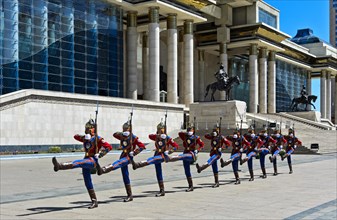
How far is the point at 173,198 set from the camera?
12.8 m

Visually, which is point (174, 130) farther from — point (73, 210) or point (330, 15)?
point (330, 15)

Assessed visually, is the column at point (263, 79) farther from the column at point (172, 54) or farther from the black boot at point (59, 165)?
the black boot at point (59, 165)

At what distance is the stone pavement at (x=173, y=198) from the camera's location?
1023 cm

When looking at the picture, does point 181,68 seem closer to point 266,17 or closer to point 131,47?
point 131,47

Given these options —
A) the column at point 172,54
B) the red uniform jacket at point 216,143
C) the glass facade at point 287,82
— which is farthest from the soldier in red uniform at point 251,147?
the glass facade at point 287,82

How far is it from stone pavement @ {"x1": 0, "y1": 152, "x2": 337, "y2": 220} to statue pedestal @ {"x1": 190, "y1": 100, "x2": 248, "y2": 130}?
96.7ft

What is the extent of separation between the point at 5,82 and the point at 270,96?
48.3 m

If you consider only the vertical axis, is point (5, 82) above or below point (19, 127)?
above

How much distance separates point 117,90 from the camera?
52781 millimetres

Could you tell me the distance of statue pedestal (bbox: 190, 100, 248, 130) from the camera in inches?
1913

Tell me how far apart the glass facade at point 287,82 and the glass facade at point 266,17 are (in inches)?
487

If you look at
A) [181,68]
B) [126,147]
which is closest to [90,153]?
[126,147]

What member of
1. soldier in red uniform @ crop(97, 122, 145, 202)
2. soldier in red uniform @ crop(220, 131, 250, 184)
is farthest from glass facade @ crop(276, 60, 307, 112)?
soldier in red uniform @ crop(97, 122, 145, 202)

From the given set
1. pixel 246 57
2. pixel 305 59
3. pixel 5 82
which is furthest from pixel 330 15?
pixel 5 82
